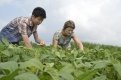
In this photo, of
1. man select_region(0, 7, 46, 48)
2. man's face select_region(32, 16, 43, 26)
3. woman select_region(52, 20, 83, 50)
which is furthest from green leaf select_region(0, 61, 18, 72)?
woman select_region(52, 20, 83, 50)

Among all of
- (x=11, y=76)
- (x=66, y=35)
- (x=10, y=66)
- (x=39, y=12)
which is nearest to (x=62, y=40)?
(x=66, y=35)

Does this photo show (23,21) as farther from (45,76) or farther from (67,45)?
(45,76)

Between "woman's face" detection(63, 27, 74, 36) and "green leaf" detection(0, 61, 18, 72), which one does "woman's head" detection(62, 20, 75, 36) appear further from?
"green leaf" detection(0, 61, 18, 72)

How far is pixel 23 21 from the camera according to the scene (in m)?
6.64

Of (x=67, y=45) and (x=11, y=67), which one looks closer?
(x=11, y=67)

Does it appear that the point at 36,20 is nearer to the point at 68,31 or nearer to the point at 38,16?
the point at 38,16

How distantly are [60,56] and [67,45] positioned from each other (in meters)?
5.04

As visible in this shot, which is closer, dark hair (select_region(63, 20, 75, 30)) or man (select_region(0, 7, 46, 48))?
man (select_region(0, 7, 46, 48))

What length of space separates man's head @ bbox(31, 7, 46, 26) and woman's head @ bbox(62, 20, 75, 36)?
3.17 ft

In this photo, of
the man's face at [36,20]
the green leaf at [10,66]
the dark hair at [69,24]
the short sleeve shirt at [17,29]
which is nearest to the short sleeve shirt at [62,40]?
the dark hair at [69,24]

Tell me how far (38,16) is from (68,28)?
3.65ft

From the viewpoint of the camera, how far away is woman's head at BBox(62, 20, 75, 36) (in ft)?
25.0

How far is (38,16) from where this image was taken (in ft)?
21.9

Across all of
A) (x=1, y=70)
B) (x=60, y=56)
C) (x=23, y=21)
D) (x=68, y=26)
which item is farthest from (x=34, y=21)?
(x=1, y=70)
